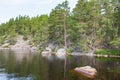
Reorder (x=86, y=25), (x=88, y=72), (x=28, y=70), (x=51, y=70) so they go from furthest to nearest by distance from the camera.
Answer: (x=86, y=25)
(x=28, y=70)
(x=51, y=70)
(x=88, y=72)

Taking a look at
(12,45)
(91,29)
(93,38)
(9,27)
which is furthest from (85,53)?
(9,27)

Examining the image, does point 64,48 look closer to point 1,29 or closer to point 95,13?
point 95,13

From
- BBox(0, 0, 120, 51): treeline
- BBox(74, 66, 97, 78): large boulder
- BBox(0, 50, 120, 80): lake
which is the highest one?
BBox(0, 0, 120, 51): treeline

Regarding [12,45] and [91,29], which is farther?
[12,45]

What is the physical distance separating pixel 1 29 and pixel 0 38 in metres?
21.0

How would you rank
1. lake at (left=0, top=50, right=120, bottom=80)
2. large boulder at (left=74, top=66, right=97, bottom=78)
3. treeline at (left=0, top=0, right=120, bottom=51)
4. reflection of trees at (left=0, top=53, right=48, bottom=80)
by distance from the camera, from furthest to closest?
treeline at (left=0, top=0, right=120, bottom=51)
reflection of trees at (left=0, top=53, right=48, bottom=80)
large boulder at (left=74, top=66, right=97, bottom=78)
lake at (left=0, top=50, right=120, bottom=80)

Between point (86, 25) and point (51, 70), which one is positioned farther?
point (86, 25)

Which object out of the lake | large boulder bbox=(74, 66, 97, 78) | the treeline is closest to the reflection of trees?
the lake

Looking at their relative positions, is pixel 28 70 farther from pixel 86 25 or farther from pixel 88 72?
pixel 86 25

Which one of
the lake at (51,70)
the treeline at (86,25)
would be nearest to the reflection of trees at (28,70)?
the lake at (51,70)

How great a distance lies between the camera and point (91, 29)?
317ft

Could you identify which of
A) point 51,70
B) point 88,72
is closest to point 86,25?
point 51,70

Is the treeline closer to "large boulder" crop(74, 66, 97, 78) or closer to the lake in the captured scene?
the lake

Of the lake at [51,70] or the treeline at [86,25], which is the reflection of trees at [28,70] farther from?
the treeline at [86,25]
